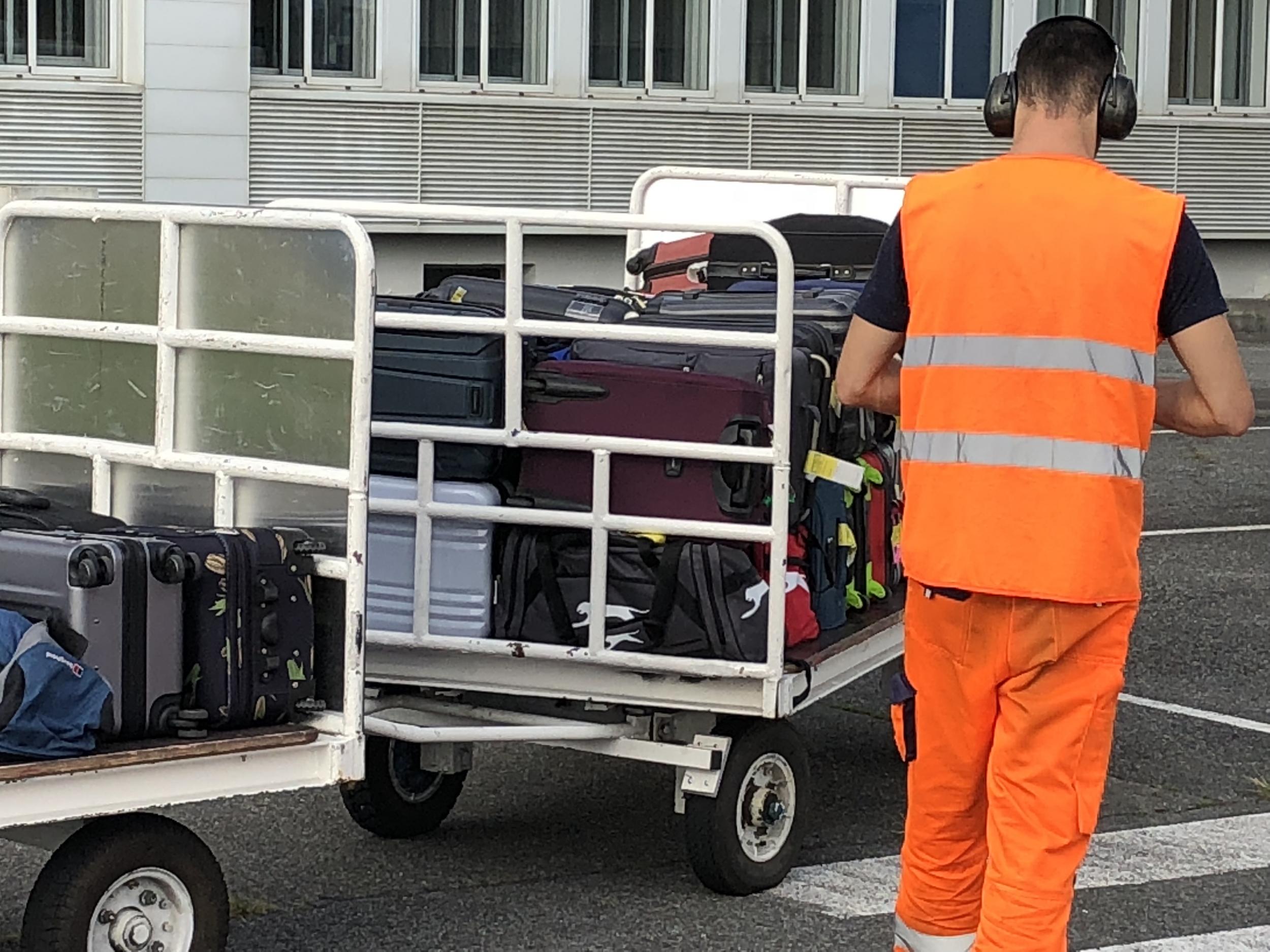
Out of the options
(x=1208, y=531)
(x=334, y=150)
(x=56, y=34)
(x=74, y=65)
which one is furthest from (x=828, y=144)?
(x=1208, y=531)

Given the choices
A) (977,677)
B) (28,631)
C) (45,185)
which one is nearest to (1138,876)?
(977,677)

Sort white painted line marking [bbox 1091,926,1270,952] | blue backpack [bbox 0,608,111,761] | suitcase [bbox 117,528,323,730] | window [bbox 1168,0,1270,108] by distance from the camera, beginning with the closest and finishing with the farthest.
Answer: blue backpack [bbox 0,608,111,761]
suitcase [bbox 117,528,323,730]
white painted line marking [bbox 1091,926,1270,952]
window [bbox 1168,0,1270,108]

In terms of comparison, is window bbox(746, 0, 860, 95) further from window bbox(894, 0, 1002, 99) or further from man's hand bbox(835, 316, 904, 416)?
man's hand bbox(835, 316, 904, 416)

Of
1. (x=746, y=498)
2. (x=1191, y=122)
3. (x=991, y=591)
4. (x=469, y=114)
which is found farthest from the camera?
(x=1191, y=122)

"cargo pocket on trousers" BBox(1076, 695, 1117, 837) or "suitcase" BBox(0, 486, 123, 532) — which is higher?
"suitcase" BBox(0, 486, 123, 532)

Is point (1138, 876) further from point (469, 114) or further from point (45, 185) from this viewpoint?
point (469, 114)

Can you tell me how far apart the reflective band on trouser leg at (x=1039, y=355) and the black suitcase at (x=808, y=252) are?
3.46 metres

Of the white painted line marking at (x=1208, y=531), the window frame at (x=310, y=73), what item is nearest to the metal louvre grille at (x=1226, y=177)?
the window frame at (x=310, y=73)

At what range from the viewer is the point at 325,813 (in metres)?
6.57

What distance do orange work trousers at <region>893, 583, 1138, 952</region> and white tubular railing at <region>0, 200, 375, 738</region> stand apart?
4.45ft

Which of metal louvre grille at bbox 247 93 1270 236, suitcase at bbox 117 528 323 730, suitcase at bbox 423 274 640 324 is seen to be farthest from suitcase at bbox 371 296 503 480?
metal louvre grille at bbox 247 93 1270 236

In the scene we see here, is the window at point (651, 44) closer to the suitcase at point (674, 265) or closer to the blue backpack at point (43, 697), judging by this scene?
the suitcase at point (674, 265)

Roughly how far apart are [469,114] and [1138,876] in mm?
17350

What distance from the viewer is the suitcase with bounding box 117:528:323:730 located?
16.0 ft
